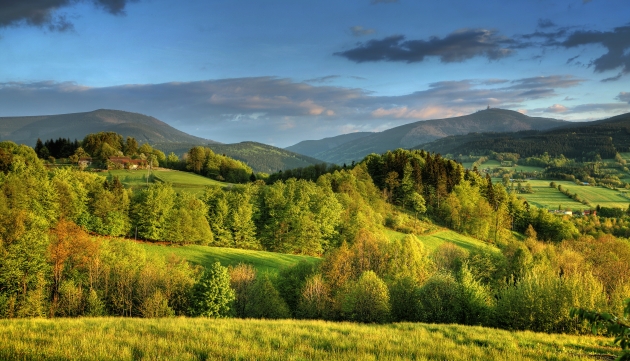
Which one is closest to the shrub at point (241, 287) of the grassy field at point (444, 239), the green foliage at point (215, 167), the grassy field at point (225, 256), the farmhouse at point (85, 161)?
the grassy field at point (225, 256)

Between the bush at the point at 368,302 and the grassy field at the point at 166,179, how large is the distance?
7379 cm

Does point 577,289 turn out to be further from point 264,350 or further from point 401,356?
point 264,350

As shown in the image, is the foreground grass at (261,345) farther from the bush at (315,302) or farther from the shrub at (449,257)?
the shrub at (449,257)

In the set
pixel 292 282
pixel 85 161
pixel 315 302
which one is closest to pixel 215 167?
pixel 85 161

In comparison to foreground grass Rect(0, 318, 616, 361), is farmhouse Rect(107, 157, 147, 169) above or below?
above

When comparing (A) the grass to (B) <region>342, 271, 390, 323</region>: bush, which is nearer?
(B) <region>342, 271, 390, 323</region>: bush

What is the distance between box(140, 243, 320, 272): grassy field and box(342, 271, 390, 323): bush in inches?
834

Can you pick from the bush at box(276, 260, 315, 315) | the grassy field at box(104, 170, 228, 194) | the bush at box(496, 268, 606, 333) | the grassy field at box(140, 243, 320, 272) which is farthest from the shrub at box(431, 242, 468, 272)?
the grassy field at box(104, 170, 228, 194)

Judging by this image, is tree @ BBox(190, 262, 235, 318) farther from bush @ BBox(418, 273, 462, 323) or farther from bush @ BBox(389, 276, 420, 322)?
bush @ BBox(418, 273, 462, 323)

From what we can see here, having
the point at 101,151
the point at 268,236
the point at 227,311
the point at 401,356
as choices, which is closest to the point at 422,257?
the point at 227,311

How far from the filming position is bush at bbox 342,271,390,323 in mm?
34344

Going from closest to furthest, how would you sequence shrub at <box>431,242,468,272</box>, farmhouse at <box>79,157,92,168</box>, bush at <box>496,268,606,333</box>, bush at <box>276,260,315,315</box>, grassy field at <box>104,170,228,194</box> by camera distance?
bush at <box>496,268,606,333</box> < bush at <box>276,260,315,315</box> < shrub at <box>431,242,468,272</box> < grassy field at <box>104,170,228,194</box> < farmhouse at <box>79,157,92,168</box>

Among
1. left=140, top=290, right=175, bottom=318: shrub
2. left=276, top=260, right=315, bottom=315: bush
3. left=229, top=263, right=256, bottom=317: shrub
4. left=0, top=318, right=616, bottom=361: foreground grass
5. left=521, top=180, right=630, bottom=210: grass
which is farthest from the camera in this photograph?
left=521, top=180, right=630, bottom=210: grass

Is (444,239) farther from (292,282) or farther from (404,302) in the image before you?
(404,302)
